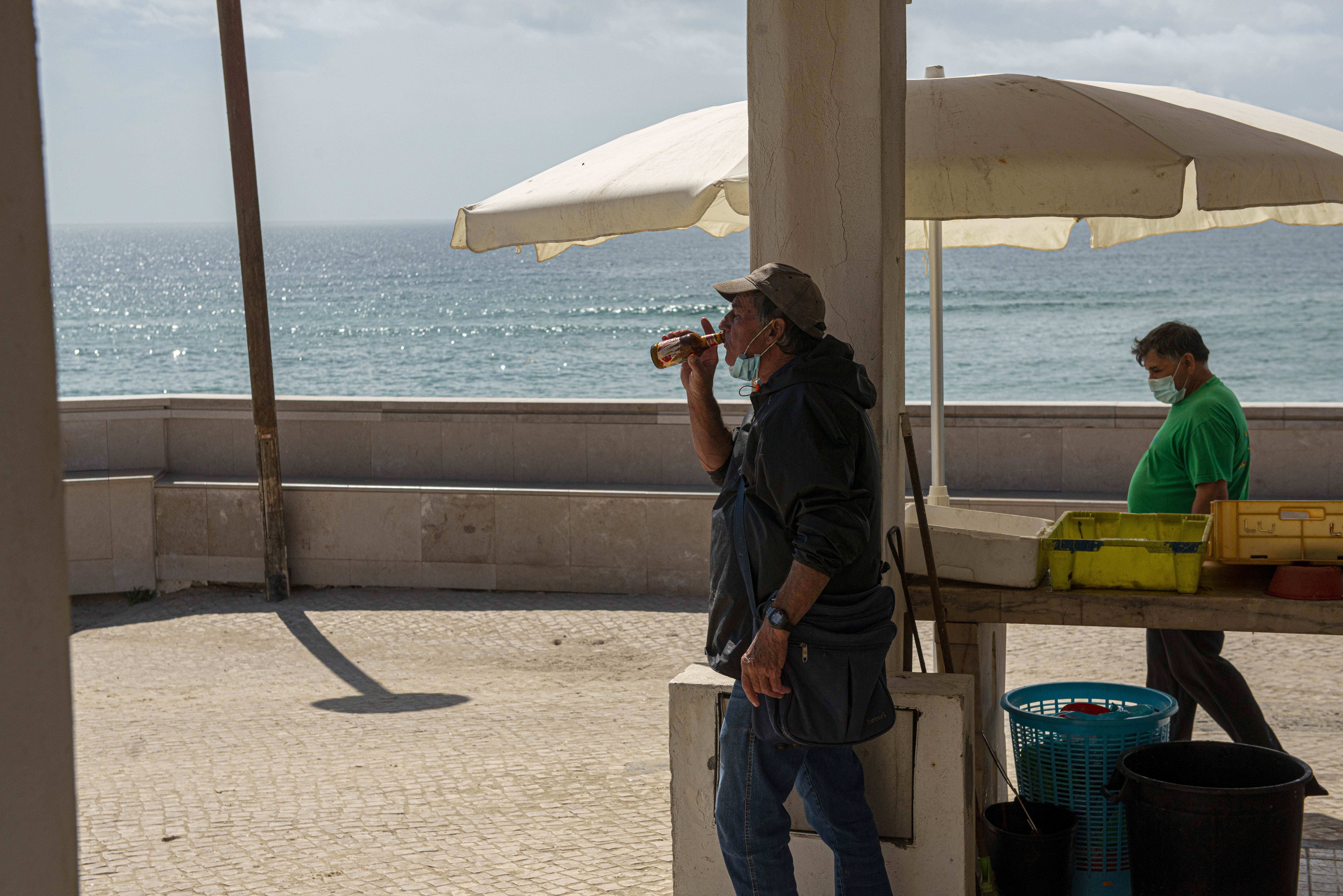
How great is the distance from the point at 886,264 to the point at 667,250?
124 metres

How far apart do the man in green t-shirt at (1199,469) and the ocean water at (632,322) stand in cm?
1405

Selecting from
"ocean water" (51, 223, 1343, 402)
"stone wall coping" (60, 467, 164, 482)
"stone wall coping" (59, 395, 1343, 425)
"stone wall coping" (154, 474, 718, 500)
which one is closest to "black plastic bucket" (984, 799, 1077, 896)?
"stone wall coping" (154, 474, 718, 500)

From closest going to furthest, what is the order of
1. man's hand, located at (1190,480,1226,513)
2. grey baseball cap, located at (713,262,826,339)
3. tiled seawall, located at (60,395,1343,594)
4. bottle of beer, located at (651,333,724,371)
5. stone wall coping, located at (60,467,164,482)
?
grey baseball cap, located at (713,262,826,339) < bottle of beer, located at (651,333,724,371) < man's hand, located at (1190,480,1226,513) < tiled seawall, located at (60,395,1343,594) < stone wall coping, located at (60,467,164,482)

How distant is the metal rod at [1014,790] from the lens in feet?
12.5

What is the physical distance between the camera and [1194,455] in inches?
183

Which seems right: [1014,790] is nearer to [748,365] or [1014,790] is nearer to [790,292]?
[748,365]

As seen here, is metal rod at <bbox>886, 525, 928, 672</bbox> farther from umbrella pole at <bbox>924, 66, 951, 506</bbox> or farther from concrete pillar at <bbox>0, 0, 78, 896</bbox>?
concrete pillar at <bbox>0, 0, 78, 896</bbox>

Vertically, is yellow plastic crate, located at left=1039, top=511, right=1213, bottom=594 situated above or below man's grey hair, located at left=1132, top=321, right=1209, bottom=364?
below

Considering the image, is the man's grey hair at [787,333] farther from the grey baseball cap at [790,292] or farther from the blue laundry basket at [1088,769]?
the blue laundry basket at [1088,769]

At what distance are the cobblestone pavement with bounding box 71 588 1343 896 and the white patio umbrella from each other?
2.35 meters

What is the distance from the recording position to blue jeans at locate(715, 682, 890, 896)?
3.14 meters

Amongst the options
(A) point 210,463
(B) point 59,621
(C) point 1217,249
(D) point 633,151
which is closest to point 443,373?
(A) point 210,463

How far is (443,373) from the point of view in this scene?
52500mm

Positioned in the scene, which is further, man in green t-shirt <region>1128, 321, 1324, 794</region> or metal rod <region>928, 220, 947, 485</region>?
metal rod <region>928, 220, 947, 485</region>
